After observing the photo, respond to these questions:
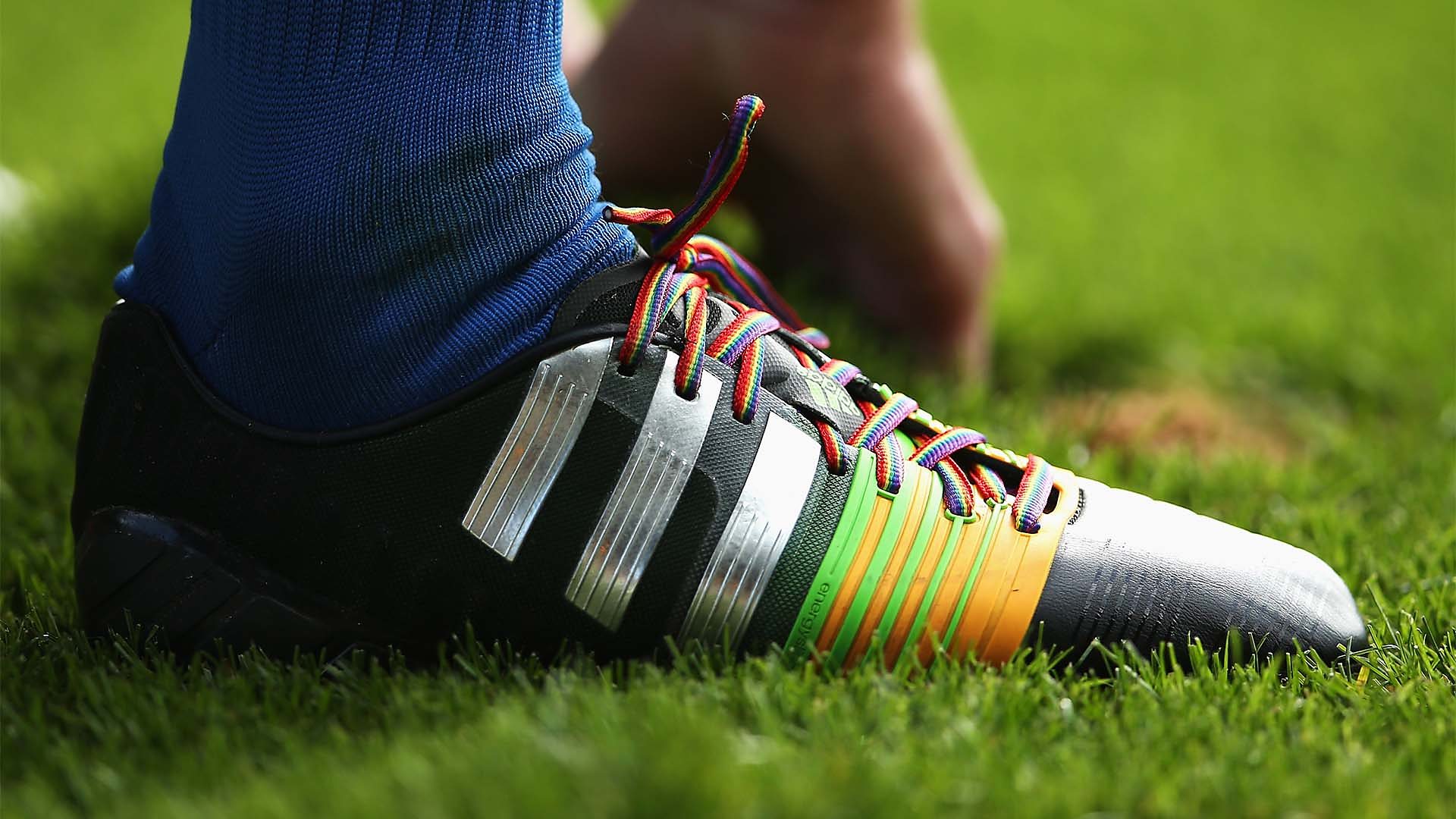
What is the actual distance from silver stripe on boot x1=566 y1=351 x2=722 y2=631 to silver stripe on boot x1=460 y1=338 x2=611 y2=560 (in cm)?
5

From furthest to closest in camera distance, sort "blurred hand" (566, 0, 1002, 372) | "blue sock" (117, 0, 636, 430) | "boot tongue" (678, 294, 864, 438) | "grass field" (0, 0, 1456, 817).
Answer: "blurred hand" (566, 0, 1002, 372)
"boot tongue" (678, 294, 864, 438)
"blue sock" (117, 0, 636, 430)
"grass field" (0, 0, 1456, 817)

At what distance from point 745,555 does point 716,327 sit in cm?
22

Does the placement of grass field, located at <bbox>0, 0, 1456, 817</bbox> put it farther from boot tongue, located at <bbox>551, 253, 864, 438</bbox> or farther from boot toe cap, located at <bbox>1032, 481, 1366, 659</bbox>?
boot tongue, located at <bbox>551, 253, 864, 438</bbox>

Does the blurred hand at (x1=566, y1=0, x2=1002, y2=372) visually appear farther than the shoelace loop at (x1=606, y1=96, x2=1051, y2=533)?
Result: Yes

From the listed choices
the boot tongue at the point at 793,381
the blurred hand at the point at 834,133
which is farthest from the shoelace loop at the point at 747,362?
the blurred hand at the point at 834,133

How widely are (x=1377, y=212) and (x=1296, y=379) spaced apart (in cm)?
157

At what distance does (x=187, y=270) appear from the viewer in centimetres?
108

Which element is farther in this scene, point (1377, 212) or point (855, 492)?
point (1377, 212)

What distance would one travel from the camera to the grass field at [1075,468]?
813 millimetres

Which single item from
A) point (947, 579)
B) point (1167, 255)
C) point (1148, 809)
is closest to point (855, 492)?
point (947, 579)

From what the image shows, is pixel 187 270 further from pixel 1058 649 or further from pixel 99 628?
pixel 1058 649

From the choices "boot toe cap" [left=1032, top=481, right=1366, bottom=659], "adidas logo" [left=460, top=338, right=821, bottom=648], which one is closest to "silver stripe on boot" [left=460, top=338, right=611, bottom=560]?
"adidas logo" [left=460, top=338, right=821, bottom=648]

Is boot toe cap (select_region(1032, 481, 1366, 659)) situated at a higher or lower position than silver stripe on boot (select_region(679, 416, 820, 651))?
higher

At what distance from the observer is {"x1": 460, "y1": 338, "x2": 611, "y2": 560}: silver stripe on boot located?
1.03 m
